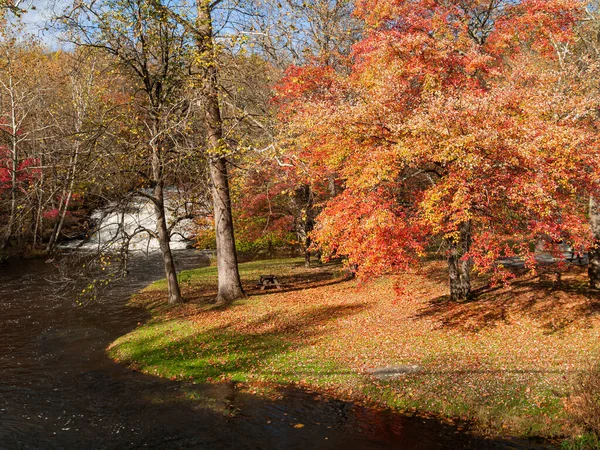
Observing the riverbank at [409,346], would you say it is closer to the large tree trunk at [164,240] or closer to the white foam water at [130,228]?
the large tree trunk at [164,240]

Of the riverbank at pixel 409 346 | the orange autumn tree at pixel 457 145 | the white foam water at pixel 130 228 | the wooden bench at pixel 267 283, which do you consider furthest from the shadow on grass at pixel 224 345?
the wooden bench at pixel 267 283

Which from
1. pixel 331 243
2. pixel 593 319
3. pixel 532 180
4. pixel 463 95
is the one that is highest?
pixel 463 95

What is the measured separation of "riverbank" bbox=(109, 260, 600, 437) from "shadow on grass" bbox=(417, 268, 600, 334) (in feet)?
0.16

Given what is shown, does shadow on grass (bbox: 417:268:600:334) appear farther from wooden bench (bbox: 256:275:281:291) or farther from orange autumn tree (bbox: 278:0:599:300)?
wooden bench (bbox: 256:275:281:291)

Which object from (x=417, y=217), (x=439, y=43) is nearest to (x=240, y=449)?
(x=417, y=217)

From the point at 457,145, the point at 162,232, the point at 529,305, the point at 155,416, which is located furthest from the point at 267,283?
the point at 457,145

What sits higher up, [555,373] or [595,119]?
[595,119]

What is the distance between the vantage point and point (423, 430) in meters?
8.78

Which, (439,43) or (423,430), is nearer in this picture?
(423,430)

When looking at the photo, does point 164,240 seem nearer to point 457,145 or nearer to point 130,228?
point 457,145

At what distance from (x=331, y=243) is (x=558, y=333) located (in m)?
6.67

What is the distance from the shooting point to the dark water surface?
8555 millimetres

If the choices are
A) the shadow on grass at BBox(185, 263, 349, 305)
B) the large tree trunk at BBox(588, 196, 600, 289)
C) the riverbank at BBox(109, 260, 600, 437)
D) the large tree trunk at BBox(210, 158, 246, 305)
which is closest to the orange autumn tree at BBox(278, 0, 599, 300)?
the large tree trunk at BBox(588, 196, 600, 289)

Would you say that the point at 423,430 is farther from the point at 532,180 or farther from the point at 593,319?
the point at 593,319
